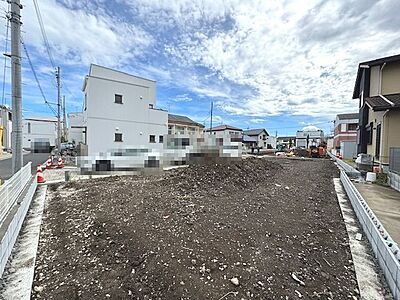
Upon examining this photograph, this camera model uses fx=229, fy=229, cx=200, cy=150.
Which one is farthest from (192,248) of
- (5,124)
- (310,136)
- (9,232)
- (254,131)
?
(254,131)

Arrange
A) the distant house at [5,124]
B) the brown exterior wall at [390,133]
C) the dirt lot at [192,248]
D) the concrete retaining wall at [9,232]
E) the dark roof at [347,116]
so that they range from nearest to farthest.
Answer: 1. the dirt lot at [192,248]
2. the concrete retaining wall at [9,232]
3. the brown exterior wall at [390,133]
4. the distant house at [5,124]
5. the dark roof at [347,116]

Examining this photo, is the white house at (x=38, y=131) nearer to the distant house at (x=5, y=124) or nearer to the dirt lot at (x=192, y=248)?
the distant house at (x=5, y=124)

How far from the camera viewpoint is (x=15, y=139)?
5.14 metres

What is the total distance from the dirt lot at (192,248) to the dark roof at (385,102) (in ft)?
17.3

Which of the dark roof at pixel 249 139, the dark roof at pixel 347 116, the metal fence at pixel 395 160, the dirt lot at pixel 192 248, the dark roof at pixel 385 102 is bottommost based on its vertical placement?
the dirt lot at pixel 192 248

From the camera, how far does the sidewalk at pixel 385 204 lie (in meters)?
3.91

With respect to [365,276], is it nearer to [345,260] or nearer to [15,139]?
[345,260]

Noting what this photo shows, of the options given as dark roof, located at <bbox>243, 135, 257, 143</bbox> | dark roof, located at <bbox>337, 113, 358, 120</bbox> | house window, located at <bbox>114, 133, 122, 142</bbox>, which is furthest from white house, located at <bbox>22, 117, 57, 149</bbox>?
dark roof, located at <bbox>337, 113, 358, 120</bbox>

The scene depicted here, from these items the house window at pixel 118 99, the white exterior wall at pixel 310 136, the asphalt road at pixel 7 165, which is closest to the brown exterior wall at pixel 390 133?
the asphalt road at pixel 7 165

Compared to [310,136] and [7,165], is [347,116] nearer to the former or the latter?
[310,136]

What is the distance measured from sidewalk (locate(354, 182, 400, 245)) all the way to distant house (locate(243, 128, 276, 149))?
127 ft

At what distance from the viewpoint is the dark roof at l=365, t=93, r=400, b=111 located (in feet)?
27.3

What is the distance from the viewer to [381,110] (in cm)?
856

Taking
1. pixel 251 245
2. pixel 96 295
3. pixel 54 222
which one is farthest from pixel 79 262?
pixel 251 245
